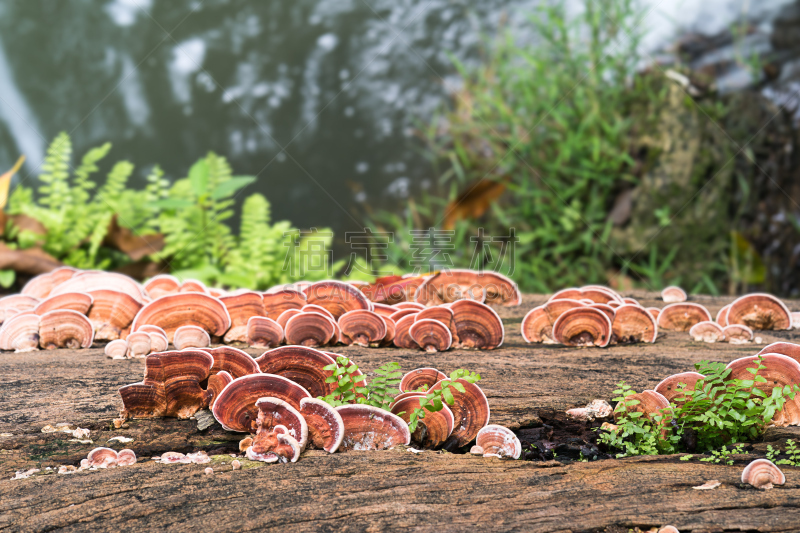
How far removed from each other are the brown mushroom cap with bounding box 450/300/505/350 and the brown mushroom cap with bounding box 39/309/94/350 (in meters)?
1.89

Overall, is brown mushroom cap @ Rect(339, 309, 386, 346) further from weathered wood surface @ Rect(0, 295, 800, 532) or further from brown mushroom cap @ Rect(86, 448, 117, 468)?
brown mushroom cap @ Rect(86, 448, 117, 468)

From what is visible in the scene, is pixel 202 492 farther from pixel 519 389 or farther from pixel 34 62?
pixel 34 62

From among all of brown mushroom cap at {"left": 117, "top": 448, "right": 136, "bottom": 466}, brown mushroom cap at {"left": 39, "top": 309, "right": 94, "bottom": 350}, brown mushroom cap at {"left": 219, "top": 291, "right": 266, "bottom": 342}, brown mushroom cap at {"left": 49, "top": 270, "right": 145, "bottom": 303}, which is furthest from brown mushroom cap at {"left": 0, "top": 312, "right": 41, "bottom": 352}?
brown mushroom cap at {"left": 117, "top": 448, "right": 136, "bottom": 466}

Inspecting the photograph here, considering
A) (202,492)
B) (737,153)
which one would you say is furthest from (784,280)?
(202,492)

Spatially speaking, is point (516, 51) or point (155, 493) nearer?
point (155, 493)

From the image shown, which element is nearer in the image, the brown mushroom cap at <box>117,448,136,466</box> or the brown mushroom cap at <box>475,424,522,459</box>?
the brown mushroom cap at <box>117,448,136,466</box>

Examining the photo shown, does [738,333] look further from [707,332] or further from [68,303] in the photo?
[68,303]

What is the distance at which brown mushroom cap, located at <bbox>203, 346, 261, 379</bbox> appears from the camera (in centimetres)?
175

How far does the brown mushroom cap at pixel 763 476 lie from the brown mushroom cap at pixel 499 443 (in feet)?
2.20

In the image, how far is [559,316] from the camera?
271 centimetres

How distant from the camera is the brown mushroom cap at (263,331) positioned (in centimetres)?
248

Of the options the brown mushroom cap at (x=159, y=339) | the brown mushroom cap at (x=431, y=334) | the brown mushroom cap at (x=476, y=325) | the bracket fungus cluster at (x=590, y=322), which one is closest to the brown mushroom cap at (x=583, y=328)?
the bracket fungus cluster at (x=590, y=322)

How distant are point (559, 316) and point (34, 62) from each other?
1052 centimetres

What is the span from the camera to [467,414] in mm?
1787
